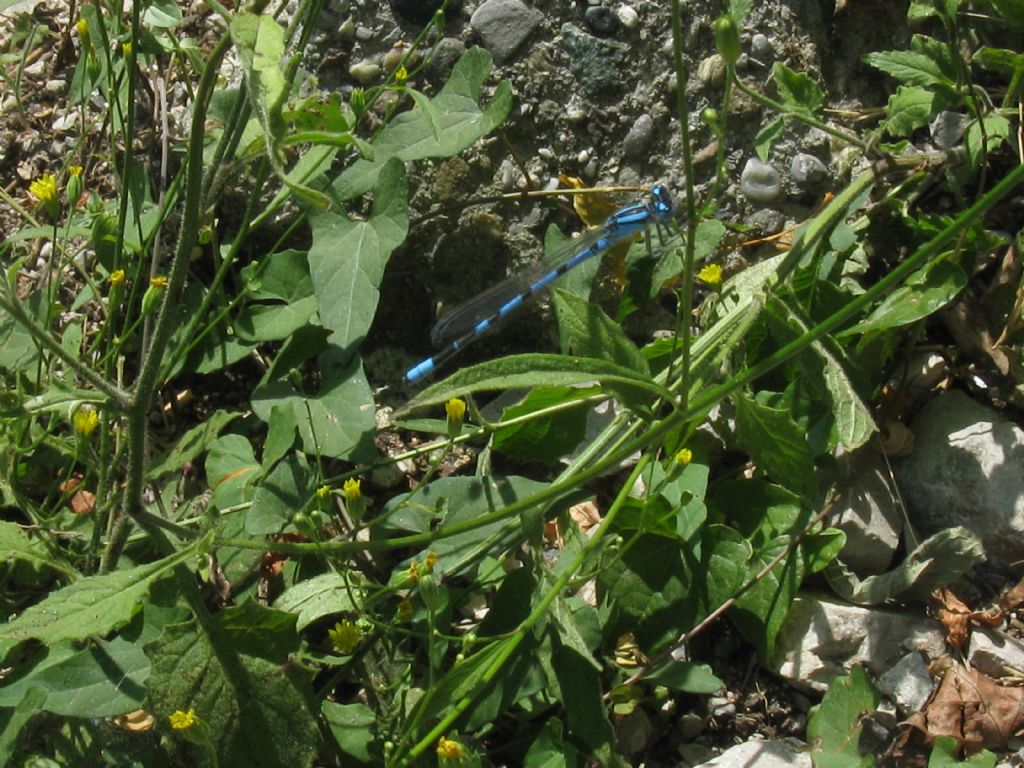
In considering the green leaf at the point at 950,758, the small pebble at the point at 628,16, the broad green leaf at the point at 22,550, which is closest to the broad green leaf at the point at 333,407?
the broad green leaf at the point at 22,550

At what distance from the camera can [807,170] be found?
2.66m

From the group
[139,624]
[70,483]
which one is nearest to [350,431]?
[139,624]

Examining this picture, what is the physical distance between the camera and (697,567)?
2.16 m

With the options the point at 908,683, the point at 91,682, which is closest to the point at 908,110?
the point at 908,683

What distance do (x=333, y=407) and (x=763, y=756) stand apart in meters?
1.09

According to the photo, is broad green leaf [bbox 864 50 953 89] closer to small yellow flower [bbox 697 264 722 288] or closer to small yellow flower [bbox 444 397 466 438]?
small yellow flower [bbox 697 264 722 288]

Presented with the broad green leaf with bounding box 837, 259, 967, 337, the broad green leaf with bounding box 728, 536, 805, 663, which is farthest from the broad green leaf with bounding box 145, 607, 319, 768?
the broad green leaf with bounding box 837, 259, 967, 337

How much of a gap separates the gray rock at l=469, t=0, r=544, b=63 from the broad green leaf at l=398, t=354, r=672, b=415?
4.39 feet

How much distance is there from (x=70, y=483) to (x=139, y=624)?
584 mm

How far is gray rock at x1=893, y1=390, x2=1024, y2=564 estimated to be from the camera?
2.31m

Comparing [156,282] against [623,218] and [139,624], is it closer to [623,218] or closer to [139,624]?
[139,624]

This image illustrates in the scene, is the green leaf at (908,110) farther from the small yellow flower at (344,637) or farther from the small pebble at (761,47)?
the small yellow flower at (344,637)

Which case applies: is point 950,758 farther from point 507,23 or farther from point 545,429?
point 507,23

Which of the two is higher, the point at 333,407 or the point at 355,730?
the point at 333,407
